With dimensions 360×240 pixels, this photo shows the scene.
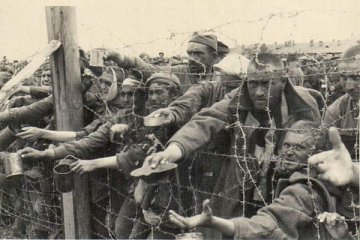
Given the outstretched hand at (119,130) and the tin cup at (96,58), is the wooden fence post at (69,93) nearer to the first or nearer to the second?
the tin cup at (96,58)

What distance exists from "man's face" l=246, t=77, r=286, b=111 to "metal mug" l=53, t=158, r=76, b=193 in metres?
1.87

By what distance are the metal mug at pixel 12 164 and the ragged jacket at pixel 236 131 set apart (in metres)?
1.67

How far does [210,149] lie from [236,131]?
1.23 ft

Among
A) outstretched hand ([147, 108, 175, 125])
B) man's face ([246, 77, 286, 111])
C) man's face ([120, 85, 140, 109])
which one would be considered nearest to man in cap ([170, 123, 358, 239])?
man's face ([246, 77, 286, 111])

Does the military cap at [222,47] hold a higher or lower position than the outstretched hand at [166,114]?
higher

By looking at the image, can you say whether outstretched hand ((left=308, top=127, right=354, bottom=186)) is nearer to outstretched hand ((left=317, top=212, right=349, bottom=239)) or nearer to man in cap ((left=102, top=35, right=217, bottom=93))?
outstretched hand ((left=317, top=212, right=349, bottom=239))

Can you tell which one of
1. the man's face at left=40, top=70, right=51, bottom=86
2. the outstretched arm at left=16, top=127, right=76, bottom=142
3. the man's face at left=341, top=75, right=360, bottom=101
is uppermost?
the man's face at left=341, top=75, right=360, bottom=101

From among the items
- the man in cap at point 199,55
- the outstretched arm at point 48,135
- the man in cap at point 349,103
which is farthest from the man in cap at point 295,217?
the outstretched arm at point 48,135

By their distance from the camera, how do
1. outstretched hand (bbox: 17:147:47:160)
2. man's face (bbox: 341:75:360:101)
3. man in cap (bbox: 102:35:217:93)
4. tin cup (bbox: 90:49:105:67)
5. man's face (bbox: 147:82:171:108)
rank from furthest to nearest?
man in cap (bbox: 102:35:217:93) → tin cup (bbox: 90:49:105:67) → outstretched hand (bbox: 17:147:47:160) → man's face (bbox: 147:82:171:108) → man's face (bbox: 341:75:360:101)

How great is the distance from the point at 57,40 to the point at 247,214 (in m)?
2.35

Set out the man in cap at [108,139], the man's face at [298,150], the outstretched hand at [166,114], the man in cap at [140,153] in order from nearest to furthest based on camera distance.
A: the man's face at [298,150] → the outstretched hand at [166,114] → the man in cap at [140,153] → the man in cap at [108,139]

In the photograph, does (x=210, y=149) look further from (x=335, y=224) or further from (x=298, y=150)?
(x=335, y=224)

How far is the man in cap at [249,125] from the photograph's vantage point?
3842 millimetres

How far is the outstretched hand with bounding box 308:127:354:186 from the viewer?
294cm
